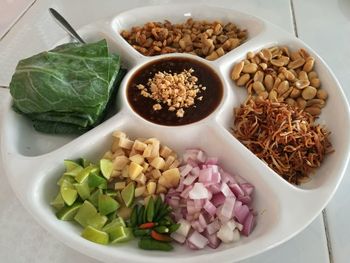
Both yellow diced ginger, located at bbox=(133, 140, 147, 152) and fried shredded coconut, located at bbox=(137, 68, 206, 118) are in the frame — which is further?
fried shredded coconut, located at bbox=(137, 68, 206, 118)

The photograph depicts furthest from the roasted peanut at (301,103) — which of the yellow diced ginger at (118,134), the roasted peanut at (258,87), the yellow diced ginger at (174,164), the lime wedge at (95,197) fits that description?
the lime wedge at (95,197)

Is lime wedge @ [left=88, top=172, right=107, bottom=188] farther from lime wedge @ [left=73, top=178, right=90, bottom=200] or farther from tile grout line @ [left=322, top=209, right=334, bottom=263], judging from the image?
tile grout line @ [left=322, top=209, right=334, bottom=263]

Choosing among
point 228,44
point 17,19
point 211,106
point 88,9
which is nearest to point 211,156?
point 211,106

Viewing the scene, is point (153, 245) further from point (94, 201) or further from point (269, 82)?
point (269, 82)

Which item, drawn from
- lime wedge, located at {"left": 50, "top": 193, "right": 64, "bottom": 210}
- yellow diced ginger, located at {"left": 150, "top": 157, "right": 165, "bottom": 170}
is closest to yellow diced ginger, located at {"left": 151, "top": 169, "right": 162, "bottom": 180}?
yellow diced ginger, located at {"left": 150, "top": 157, "right": 165, "bottom": 170}

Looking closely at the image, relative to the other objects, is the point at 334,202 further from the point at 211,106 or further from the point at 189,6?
the point at 189,6

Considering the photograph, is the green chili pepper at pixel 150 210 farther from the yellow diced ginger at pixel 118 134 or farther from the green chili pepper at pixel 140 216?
the yellow diced ginger at pixel 118 134
